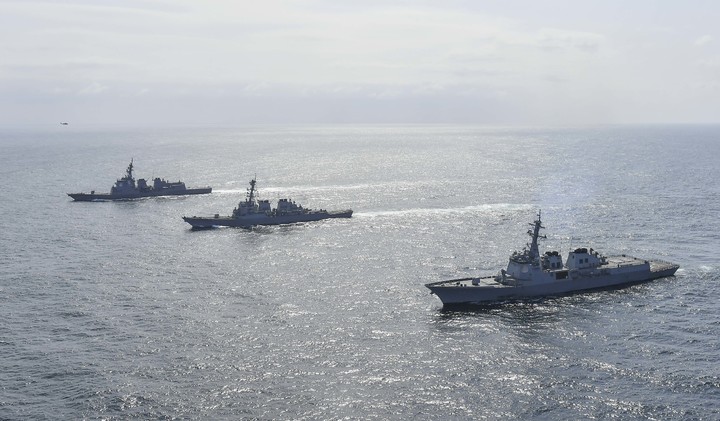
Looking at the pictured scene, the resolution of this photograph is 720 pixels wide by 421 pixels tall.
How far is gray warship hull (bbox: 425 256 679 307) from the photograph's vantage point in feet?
311

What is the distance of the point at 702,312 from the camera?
89.0m

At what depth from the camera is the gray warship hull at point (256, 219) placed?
504 feet

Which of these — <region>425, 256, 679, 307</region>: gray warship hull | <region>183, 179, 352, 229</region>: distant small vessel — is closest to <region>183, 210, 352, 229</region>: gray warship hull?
<region>183, 179, 352, 229</region>: distant small vessel

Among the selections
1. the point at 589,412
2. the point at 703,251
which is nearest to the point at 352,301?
the point at 589,412

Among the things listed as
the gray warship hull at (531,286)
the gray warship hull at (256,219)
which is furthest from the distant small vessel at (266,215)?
the gray warship hull at (531,286)

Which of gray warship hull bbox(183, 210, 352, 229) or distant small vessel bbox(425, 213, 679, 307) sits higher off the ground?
gray warship hull bbox(183, 210, 352, 229)

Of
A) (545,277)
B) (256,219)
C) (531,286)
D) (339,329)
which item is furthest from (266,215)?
(339,329)

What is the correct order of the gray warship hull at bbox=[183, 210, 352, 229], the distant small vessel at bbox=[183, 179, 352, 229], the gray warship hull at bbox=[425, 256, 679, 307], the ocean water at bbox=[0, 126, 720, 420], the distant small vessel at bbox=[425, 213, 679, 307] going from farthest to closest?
1. the distant small vessel at bbox=[183, 179, 352, 229]
2. the gray warship hull at bbox=[183, 210, 352, 229]
3. the distant small vessel at bbox=[425, 213, 679, 307]
4. the gray warship hull at bbox=[425, 256, 679, 307]
5. the ocean water at bbox=[0, 126, 720, 420]

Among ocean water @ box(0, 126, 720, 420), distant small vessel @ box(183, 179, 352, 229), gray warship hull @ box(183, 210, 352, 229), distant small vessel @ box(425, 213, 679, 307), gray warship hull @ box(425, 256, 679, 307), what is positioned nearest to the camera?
ocean water @ box(0, 126, 720, 420)

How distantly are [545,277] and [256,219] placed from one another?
8175 centimetres

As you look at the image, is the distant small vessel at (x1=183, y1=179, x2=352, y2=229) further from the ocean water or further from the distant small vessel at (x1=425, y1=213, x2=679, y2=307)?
the distant small vessel at (x1=425, y1=213, x2=679, y2=307)

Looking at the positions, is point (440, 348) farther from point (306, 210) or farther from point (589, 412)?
point (306, 210)

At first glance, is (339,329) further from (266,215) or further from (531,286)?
(266,215)

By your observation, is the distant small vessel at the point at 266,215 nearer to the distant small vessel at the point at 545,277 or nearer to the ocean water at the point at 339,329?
the ocean water at the point at 339,329
